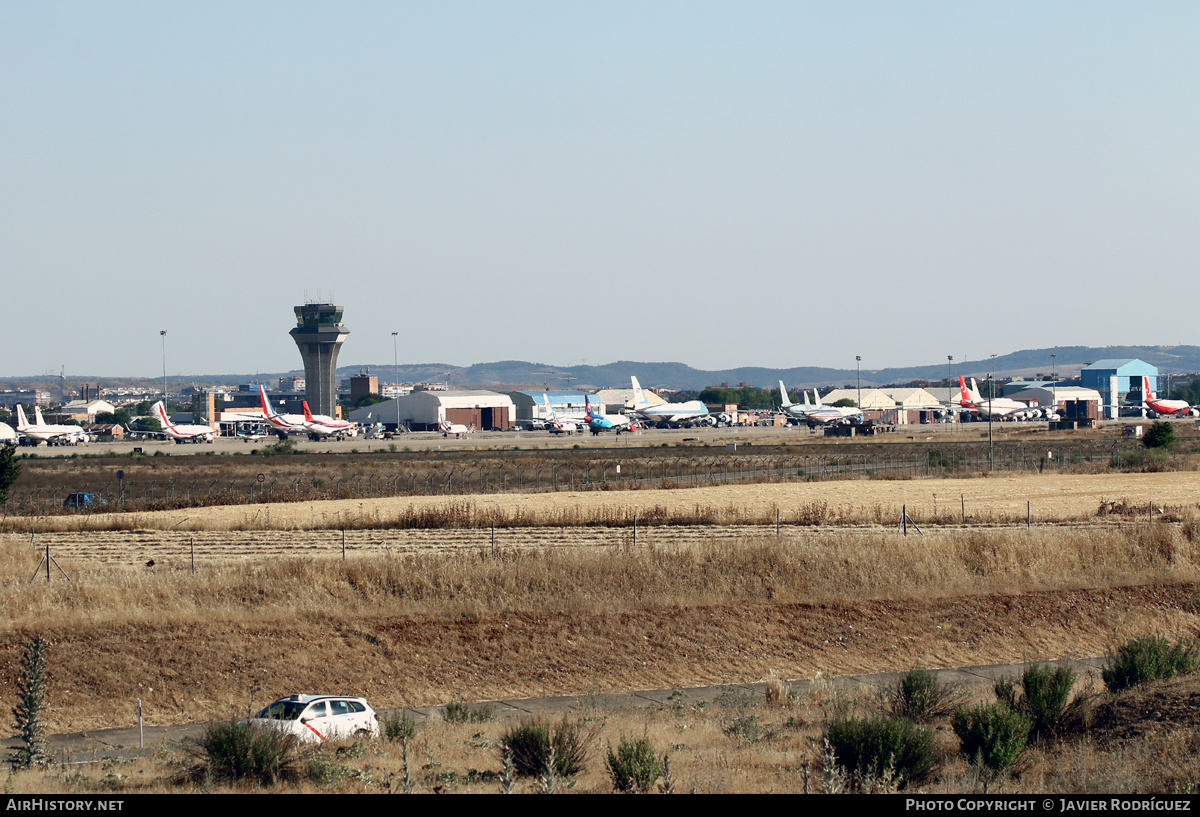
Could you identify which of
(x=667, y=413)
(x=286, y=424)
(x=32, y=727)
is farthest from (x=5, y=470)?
(x=667, y=413)

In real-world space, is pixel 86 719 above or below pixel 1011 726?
below

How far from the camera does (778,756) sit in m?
19.9

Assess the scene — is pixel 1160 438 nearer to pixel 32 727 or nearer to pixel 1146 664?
pixel 1146 664

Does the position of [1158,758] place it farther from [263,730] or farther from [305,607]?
[305,607]

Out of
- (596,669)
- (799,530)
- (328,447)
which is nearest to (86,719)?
(596,669)

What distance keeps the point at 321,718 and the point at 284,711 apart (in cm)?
76

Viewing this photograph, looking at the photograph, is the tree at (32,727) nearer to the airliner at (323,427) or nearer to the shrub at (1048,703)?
the shrub at (1048,703)

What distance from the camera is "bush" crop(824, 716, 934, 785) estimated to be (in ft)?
56.8

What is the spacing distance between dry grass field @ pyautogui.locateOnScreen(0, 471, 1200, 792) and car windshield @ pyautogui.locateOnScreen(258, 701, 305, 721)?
2.36m

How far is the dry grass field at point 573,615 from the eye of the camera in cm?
2888

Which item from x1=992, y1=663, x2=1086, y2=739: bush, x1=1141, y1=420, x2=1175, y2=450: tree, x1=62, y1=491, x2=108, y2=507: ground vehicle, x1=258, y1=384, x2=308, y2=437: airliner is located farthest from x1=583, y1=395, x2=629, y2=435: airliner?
x1=992, y1=663, x2=1086, y2=739: bush

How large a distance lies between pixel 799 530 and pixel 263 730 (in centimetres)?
3389

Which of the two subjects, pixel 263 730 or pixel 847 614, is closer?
pixel 263 730

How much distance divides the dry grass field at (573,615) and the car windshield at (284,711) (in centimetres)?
236
